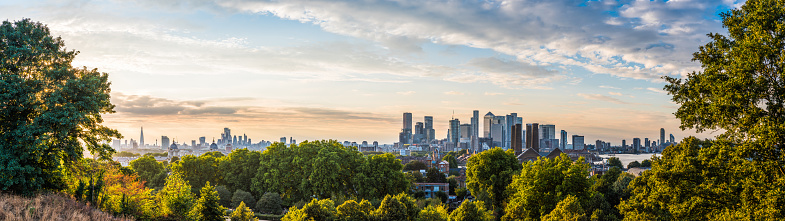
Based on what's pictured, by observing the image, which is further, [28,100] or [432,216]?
[432,216]

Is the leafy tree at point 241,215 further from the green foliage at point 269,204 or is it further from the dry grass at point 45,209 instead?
the green foliage at point 269,204

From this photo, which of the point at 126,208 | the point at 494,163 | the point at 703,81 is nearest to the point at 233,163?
the point at 494,163

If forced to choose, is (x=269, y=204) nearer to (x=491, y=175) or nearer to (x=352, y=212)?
(x=491, y=175)

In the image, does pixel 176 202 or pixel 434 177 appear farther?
pixel 434 177

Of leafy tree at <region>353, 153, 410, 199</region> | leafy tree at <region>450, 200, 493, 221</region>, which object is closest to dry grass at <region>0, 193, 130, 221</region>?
leafy tree at <region>450, 200, 493, 221</region>

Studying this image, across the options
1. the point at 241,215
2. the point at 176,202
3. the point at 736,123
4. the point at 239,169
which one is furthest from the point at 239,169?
the point at 736,123

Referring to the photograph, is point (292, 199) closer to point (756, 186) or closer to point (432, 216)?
point (432, 216)
